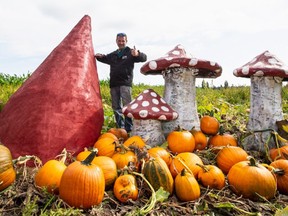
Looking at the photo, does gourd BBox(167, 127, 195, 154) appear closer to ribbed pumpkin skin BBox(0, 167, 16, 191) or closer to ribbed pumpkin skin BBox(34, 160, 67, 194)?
ribbed pumpkin skin BBox(34, 160, 67, 194)

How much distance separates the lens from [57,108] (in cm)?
338

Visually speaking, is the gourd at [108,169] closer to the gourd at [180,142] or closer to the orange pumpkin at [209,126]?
the gourd at [180,142]

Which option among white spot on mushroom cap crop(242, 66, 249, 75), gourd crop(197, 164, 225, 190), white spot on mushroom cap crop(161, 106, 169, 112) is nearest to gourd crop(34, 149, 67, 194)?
gourd crop(197, 164, 225, 190)

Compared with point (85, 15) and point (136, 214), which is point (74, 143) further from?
point (85, 15)

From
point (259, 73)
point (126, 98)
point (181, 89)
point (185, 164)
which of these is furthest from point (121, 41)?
point (185, 164)

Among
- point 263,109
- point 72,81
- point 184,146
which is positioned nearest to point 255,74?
point 263,109

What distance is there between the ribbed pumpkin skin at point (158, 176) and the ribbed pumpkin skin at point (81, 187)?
1.35 ft

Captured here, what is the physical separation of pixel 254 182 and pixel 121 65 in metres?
2.93

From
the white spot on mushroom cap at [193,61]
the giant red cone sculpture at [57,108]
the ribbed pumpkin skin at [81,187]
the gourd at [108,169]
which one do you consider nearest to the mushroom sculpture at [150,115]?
the giant red cone sculpture at [57,108]

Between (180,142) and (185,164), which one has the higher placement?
(180,142)

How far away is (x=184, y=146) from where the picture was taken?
10.7 ft

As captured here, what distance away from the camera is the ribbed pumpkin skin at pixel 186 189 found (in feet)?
7.90

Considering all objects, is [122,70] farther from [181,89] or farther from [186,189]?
[186,189]

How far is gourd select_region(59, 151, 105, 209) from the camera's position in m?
2.15
